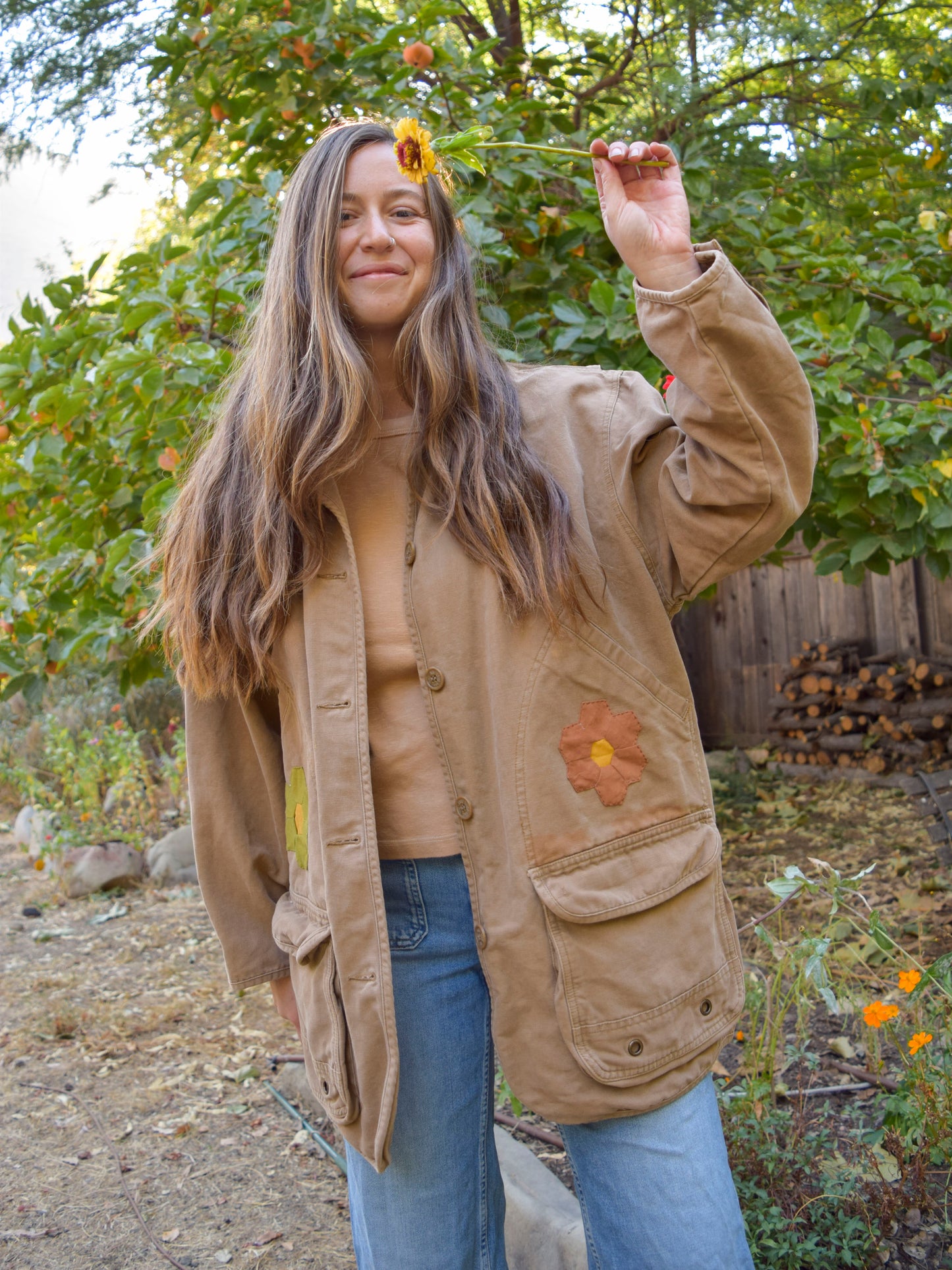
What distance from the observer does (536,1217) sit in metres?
1.94

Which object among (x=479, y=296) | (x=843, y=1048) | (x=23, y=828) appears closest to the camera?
(x=479, y=296)

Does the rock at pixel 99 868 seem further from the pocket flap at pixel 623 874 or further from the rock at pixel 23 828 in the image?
the pocket flap at pixel 623 874

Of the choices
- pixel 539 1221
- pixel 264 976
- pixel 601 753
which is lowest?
pixel 539 1221

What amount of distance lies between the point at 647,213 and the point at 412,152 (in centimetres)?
33

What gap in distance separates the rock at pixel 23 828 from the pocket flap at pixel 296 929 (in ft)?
17.3

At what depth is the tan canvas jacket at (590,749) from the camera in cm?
113

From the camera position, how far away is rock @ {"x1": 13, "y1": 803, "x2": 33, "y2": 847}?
633 centimetres

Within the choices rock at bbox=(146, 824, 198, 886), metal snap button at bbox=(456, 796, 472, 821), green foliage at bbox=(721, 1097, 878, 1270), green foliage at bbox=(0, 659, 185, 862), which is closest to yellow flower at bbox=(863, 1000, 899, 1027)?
green foliage at bbox=(721, 1097, 878, 1270)

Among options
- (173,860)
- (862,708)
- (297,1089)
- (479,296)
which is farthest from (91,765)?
(479,296)

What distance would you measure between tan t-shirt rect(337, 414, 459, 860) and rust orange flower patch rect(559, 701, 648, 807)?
0.58ft

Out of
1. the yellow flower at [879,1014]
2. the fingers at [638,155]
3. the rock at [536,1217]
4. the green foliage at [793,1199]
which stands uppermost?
the fingers at [638,155]

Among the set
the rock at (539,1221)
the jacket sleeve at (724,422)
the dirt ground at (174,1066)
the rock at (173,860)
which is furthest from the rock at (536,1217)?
the rock at (173,860)

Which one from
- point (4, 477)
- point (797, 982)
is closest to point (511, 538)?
point (797, 982)

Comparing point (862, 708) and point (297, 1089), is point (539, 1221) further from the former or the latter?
point (862, 708)
